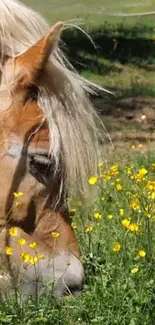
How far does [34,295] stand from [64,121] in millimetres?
767

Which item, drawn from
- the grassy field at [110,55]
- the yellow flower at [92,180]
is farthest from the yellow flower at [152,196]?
the grassy field at [110,55]

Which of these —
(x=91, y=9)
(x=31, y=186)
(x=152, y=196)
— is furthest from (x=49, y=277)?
(x=91, y=9)

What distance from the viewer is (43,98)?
3.46 metres

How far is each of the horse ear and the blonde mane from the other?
52mm

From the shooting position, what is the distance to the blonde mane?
344 centimetres

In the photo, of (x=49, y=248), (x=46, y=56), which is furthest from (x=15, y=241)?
(x=46, y=56)

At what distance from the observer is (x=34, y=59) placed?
342 cm

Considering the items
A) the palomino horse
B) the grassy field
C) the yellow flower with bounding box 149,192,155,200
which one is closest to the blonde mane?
the palomino horse

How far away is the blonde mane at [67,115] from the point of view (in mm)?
3439

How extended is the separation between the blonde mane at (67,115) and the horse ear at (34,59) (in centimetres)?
5

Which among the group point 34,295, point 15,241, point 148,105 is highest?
point 15,241

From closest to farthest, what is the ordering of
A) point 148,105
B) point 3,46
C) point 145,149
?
point 3,46 < point 145,149 < point 148,105

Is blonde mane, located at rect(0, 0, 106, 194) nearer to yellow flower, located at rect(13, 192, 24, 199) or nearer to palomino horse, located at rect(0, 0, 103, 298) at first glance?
palomino horse, located at rect(0, 0, 103, 298)

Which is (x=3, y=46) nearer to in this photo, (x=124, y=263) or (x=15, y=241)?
(x=15, y=241)
